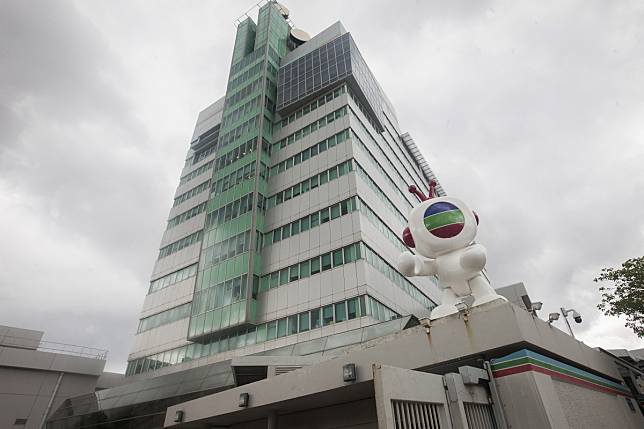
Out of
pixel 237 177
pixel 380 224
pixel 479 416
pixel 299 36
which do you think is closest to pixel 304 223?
pixel 380 224

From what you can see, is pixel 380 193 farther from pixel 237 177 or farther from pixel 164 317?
pixel 164 317

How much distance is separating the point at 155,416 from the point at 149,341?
1411 cm

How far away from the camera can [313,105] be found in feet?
119

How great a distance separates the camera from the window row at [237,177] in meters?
33.6

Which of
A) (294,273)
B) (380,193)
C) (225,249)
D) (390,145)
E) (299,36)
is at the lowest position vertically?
(294,273)

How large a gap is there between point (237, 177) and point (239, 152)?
316 centimetres

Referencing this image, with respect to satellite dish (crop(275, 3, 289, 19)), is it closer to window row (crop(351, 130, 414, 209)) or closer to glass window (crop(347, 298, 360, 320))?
window row (crop(351, 130, 414, 209))

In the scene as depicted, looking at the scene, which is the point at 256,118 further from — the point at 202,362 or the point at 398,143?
the point at 202,362

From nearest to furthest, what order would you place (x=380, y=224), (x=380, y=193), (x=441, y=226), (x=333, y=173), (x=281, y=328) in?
(x=441, y=226) → (x=281, y=328) → (x=380, y=224) → (x=333, y=173) → (x=380, y=193)

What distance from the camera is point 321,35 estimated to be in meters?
41.8

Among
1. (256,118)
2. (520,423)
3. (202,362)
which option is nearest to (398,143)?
(256,118)

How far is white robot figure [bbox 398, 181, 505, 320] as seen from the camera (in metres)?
10.5

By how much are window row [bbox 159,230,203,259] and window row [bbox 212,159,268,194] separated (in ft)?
16.9

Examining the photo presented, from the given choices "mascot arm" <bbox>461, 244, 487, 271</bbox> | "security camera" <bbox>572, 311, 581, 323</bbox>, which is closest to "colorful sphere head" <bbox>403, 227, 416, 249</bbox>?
"mascot arm" <bbox>461, 244, 487, 271</bbox>
